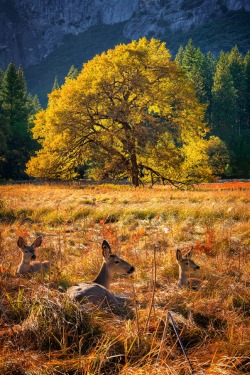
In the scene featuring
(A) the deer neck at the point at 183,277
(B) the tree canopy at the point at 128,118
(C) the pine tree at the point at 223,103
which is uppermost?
(C) the pine tree at the point at 223,103

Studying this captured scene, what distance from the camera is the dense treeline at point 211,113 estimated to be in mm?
42625

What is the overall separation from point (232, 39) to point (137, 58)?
611ft

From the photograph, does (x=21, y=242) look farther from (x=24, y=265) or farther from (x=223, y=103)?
(x=223, y=103)

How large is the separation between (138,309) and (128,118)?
17.9m

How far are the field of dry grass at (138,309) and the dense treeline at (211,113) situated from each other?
31.4 metres

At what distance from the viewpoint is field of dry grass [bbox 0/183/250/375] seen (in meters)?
3.01

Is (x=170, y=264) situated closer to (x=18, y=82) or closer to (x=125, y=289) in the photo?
(x=125, y=289)

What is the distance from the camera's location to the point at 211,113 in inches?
2680

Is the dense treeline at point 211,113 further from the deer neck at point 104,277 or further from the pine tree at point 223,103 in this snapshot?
the deer neck at point 104,277

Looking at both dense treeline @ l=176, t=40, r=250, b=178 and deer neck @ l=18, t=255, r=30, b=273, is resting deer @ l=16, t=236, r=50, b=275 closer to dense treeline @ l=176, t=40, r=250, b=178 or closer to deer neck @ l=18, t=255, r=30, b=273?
deer neck @ l=18, t=255, r=30, b=273

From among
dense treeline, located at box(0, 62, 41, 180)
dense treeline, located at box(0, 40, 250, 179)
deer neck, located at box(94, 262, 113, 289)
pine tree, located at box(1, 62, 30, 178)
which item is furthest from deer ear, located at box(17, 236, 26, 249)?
dense treeline, located at box(0, 40, 250, 179)

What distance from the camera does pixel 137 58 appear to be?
845 inches

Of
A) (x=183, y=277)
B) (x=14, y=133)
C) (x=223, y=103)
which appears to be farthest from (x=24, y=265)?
(x=223, y=103)

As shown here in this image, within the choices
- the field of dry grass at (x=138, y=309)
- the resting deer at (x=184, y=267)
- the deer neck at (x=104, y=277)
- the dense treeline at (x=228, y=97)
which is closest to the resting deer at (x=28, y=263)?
the field of dry grass at (x=138, y=309)
